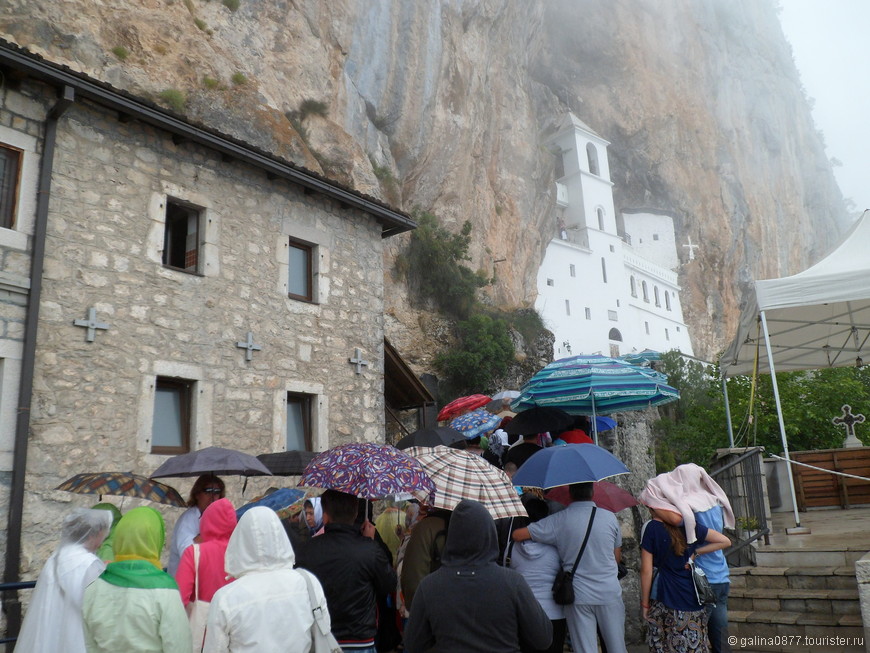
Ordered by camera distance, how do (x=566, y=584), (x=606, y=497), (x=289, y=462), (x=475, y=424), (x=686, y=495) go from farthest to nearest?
(x=475, y=424) → (x=289, y=462) → (x=606, y=497) → (x=686, y=495) → (x=566, y=584)

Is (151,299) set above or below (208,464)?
above

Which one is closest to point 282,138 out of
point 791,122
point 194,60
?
point 194,60

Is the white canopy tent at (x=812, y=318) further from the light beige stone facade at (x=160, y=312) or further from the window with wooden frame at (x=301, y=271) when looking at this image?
the window with wooden frame at (x=301, y=271)

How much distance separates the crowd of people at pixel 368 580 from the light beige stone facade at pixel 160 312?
99.6 inches

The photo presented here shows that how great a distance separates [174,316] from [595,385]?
17.1 ft

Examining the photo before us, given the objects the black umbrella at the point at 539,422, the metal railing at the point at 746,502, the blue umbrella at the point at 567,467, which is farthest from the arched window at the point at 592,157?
the blue umbrella at the point at 567,467

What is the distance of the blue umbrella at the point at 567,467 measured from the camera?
4871 mm

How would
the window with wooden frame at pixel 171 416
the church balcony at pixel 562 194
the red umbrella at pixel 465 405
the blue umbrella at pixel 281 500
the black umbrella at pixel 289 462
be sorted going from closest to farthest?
the blue umbrella at pixel 281 500, the black umbrella at pixel 289 462, the window with wooden frame at pixel 171 416, the red umbrella at pixel 465 405, the church balcony at pixel 562 194

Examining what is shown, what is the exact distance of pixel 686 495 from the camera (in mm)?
4797

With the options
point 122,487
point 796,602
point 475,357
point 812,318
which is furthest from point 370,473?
point 475,357

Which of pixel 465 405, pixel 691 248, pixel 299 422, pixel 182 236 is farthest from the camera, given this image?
pixel 691 248

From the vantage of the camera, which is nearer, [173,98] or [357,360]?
[357,360]

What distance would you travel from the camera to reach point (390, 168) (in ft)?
78.6

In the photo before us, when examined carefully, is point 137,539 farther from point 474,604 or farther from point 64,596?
point 474,604
